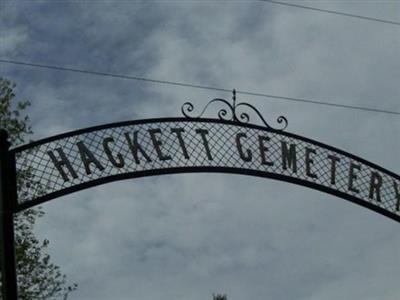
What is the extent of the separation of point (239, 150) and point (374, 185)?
2099mm

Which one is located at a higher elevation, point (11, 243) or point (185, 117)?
point (185, 117)

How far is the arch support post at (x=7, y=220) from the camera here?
25.8 feet

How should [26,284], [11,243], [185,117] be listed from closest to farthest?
[11,243] < [185,117] < [26,284]

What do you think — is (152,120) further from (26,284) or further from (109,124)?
(26,284)

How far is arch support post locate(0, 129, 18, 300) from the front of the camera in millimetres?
7871

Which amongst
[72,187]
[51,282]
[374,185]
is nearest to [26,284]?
[51,282]

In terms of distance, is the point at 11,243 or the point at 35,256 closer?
the point at 11,243

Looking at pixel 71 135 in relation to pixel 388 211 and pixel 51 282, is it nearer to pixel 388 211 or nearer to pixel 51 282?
pixel 388 211

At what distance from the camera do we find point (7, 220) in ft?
27.1

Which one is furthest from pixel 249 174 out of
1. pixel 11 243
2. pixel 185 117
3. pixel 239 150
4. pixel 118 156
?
pixel 11 243

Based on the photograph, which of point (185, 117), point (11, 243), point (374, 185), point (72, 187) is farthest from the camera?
point (374, 185)

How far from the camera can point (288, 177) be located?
1015 centimetres

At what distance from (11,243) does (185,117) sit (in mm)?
2855

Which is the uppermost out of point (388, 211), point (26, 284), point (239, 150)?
point (26, 284)
